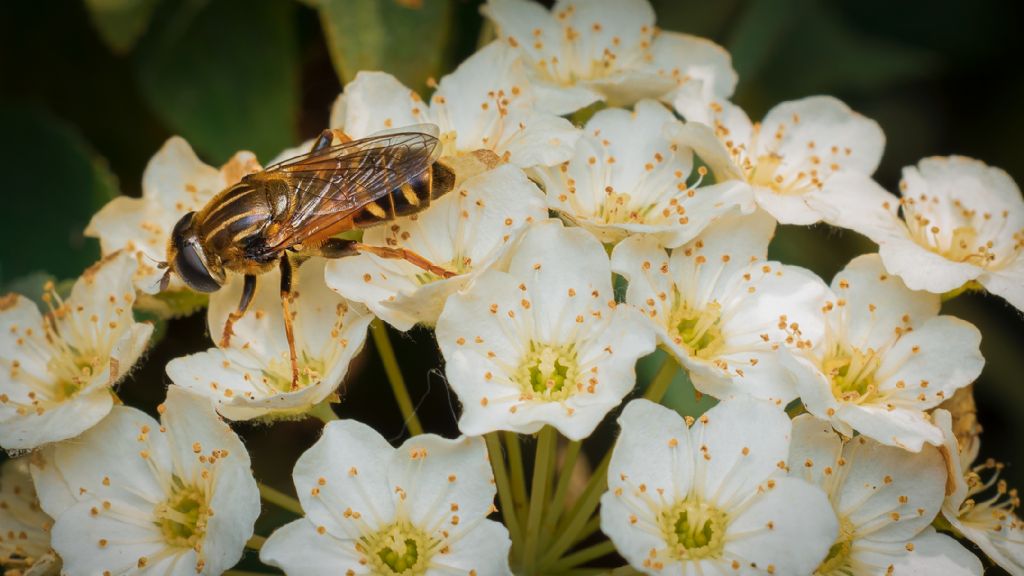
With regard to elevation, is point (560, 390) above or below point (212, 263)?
below

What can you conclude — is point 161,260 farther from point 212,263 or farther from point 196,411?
point 196,411

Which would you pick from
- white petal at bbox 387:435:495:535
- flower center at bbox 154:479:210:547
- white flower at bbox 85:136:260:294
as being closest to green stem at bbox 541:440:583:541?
white petal at bbox 387:435:495:535

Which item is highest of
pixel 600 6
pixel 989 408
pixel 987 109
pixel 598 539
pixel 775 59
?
pixel 600 6

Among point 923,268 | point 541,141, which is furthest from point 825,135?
point 541,141

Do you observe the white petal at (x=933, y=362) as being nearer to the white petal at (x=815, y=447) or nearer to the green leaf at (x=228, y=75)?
the white petal at (x=815, y=447)

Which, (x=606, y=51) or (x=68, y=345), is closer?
(x=68, y=345)

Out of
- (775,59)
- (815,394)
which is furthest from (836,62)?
(815,394)

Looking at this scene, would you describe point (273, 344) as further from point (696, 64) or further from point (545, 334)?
point (696, 64)
